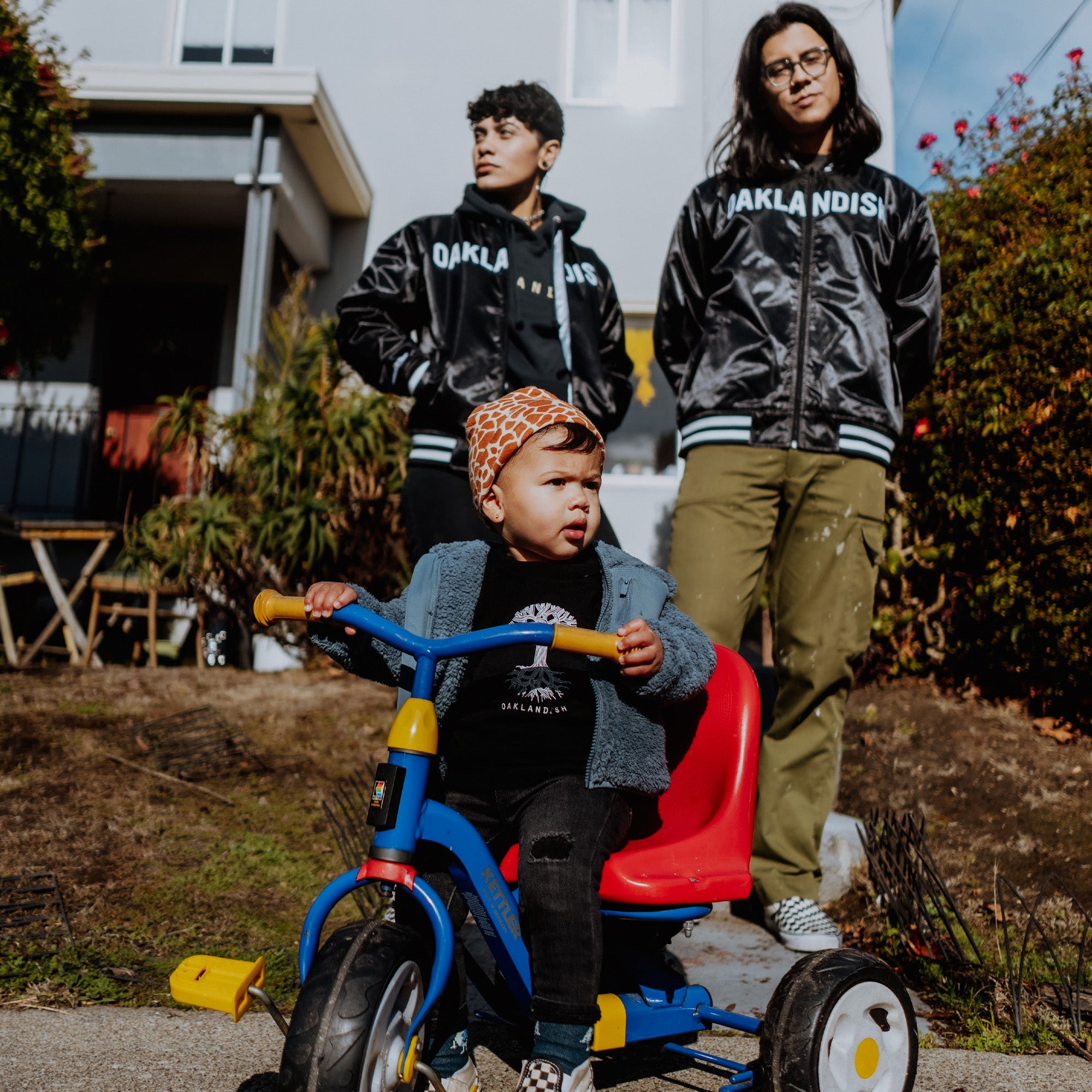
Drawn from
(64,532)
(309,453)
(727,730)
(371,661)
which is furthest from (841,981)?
(64,532)

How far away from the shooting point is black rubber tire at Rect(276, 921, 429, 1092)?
4.34 feet

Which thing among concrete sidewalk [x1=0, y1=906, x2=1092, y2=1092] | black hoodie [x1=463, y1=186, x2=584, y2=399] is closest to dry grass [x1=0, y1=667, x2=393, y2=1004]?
concrete sidewalk [x1=0, y1=906, x2=1092, y2=1092]

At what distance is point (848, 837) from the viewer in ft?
10.0

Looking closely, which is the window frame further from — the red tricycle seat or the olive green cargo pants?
the red tricycle seat

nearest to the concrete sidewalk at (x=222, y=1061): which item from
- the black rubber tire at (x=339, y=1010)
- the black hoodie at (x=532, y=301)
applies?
the black rubber tire at (x=339, y=1010)

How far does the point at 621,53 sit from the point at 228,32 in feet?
11.2

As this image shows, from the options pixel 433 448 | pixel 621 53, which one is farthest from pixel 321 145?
pixel 433 448

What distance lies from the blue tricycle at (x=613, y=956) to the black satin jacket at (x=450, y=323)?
1138 millimetres

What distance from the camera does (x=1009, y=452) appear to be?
4633 millimetres

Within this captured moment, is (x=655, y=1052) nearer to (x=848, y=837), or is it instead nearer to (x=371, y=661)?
(x=371, y=661)

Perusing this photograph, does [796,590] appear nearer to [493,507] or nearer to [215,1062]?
[493,507]

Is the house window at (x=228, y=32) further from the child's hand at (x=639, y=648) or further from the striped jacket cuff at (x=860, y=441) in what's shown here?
the child's hand at (x=639, y=648)

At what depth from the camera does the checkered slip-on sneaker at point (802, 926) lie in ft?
8.41

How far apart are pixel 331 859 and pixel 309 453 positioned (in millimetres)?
3355
